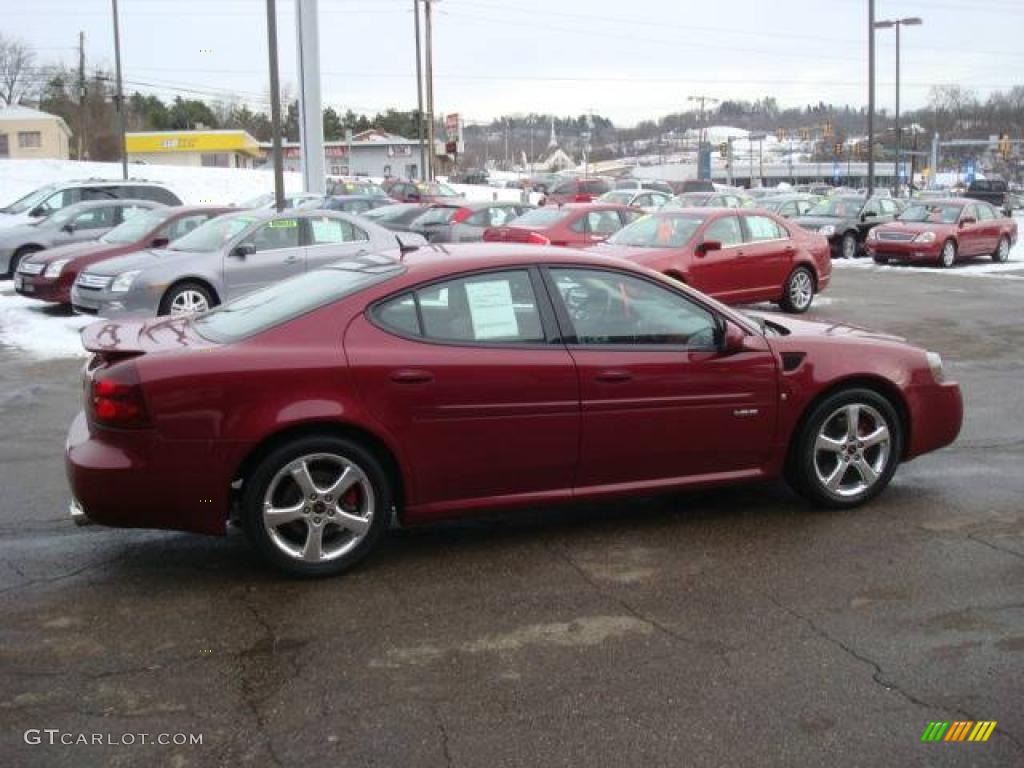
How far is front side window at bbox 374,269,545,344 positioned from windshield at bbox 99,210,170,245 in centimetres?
1062

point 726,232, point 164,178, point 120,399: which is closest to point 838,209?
point 726,232

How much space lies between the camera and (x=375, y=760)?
10.7ft

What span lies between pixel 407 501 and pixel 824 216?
24.4 meters

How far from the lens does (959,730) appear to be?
3.46 m

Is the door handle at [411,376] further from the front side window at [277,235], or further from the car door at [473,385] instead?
the front side window at [277,235]

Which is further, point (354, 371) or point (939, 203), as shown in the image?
point (939, 203)

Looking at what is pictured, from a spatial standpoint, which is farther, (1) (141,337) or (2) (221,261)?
(2) (221,261)

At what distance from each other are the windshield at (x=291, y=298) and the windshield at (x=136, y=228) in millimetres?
9831

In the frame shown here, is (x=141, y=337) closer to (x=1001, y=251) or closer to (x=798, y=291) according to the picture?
(x=798, y=291)

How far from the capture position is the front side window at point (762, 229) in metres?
14.5

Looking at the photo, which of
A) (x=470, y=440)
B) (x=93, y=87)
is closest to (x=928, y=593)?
(x=470, y=440)

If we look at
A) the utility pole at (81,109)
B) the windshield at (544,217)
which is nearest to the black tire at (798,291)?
the windshield at (544,217)

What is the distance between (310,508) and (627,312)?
6.06ft

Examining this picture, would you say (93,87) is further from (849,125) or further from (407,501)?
(407,501)
